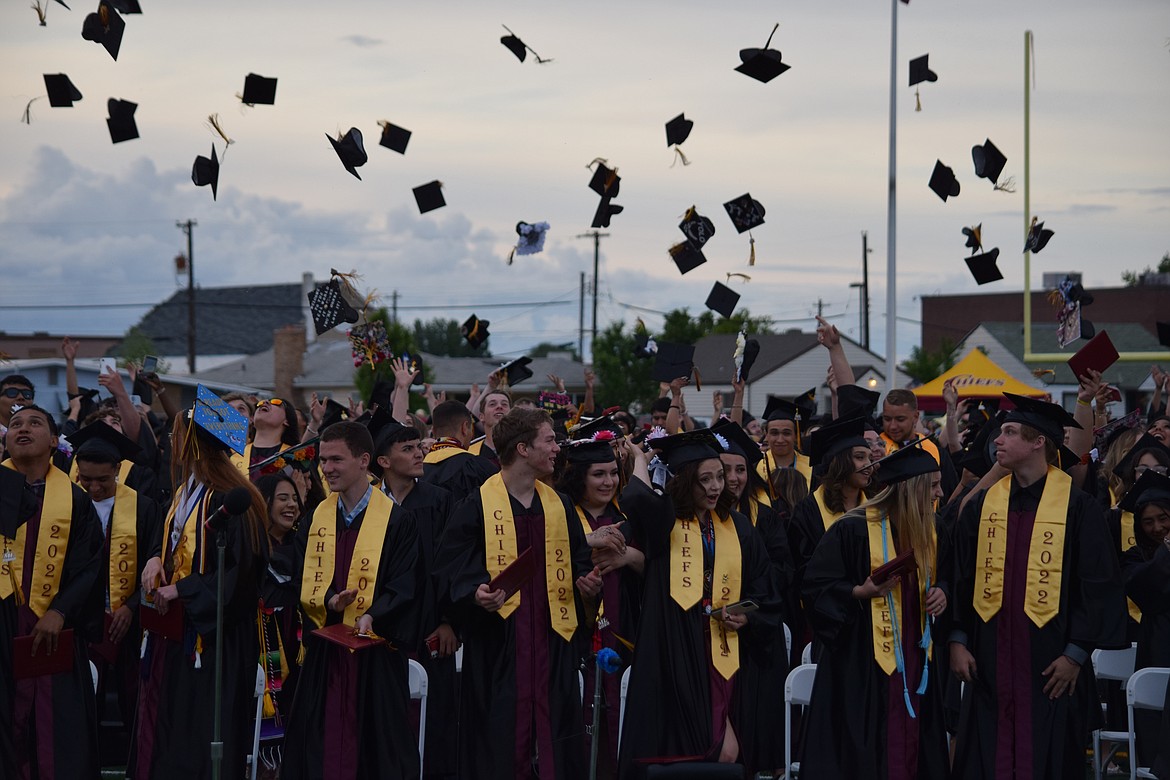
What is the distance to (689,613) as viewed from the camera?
598cm

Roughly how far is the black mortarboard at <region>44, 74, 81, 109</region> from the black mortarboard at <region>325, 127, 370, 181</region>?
1.91m

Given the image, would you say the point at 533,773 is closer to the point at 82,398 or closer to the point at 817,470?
the point at 817,470

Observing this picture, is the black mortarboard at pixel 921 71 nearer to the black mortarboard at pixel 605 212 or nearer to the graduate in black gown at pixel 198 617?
the black mortarboard at pixel 605 212

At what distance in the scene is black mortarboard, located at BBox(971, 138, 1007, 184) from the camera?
1070cm

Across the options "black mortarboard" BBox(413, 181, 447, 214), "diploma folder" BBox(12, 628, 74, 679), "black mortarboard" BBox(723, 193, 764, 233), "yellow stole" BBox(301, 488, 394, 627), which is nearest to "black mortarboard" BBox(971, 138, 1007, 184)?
"black mortarboard" BBox(723, 193, 764, 233)

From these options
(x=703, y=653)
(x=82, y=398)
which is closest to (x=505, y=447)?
(x=703, y=653)

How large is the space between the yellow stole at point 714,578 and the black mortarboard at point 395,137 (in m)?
5.24

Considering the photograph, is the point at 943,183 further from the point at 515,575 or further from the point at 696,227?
the point at 515,575

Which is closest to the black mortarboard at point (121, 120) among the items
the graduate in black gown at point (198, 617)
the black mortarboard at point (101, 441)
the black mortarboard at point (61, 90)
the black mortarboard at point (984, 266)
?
the black mortarboard at point (61, 90)

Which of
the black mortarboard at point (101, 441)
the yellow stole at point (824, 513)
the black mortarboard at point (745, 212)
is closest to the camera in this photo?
the yellow stole at point (824, 513)

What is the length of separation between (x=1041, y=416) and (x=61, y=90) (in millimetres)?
6920

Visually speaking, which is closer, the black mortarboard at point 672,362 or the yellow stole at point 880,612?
the yellow stole at point 880,612

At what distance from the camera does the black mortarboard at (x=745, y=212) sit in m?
11.2

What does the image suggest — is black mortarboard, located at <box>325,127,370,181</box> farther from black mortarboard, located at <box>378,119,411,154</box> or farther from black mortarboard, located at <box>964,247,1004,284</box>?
black mortarboard, located at <box>964,247,1004,284</box>
